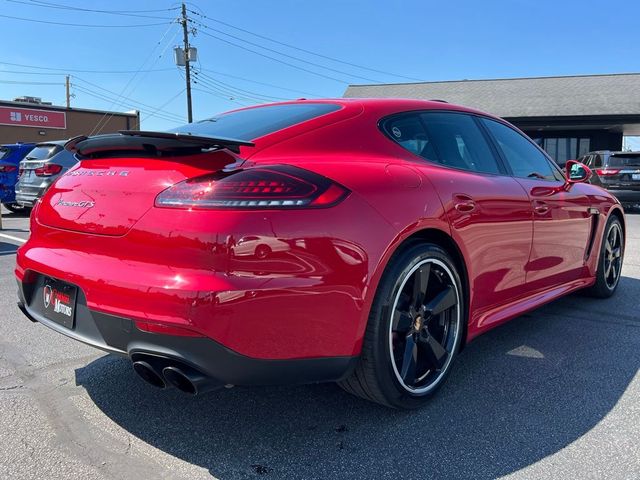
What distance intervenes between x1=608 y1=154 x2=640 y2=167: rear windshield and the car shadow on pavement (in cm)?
1150

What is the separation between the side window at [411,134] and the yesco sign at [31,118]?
116 ft

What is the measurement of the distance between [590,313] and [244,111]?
3171mm

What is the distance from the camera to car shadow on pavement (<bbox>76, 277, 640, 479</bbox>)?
215 cm

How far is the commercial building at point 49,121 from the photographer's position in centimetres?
3244

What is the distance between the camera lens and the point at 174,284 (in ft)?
6.40

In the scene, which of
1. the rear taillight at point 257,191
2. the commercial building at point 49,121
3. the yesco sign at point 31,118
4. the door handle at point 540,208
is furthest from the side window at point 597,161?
the yesco sign at point 31,118

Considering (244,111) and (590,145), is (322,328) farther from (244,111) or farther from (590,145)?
(590,145)

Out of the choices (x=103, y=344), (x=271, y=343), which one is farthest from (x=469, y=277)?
(x=103, y=344)

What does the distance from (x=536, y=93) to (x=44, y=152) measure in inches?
798

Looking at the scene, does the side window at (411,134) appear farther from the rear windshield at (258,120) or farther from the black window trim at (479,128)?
the rear windshield at (258,120)

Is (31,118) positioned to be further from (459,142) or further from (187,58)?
(459,142)

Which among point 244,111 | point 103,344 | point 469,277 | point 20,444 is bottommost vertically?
point 20,444

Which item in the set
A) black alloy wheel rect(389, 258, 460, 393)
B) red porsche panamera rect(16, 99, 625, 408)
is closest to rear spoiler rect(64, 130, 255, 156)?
red porsche panamera rect(16, 99, 625, 408)

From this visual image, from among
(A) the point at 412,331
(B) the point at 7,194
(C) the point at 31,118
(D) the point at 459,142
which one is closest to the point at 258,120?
(D) the point at 459,142
